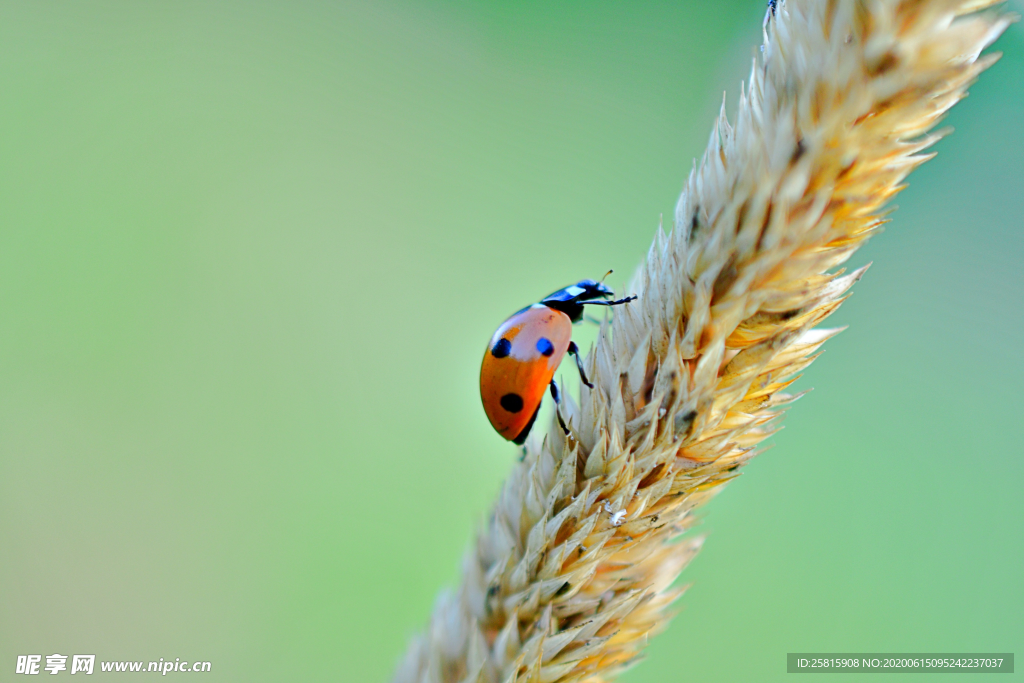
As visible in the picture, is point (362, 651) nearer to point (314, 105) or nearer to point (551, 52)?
point (314, 105)

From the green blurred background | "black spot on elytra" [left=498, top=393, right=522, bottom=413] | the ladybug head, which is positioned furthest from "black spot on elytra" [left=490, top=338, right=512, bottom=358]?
the green blurred background

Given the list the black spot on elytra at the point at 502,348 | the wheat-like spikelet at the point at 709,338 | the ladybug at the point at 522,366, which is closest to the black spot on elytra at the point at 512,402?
the ladybug at the point at 522,366

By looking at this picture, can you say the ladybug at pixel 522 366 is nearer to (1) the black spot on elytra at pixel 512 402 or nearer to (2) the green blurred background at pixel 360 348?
(1) the black spot on elytra at pixel 512 402

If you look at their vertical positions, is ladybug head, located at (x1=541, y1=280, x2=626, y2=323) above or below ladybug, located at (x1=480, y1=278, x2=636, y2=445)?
above

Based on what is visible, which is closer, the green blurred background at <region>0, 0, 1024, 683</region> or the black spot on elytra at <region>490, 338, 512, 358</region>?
the black spot on elytra at <region>490, 338, 512, 358</region>

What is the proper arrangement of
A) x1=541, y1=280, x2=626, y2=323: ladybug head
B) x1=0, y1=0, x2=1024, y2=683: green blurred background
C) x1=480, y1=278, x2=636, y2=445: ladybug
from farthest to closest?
x1=0, y1=0, x2=1024, y2=683: green blurred background → x1=541, y1=280, x2=626, y2=323: ladybug head → x1=480, y1=278, x2=636, y2=445: ladybug

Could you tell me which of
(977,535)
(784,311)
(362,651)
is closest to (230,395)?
(362,651)

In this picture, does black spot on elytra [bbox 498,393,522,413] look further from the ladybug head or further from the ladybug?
the ladybug head
